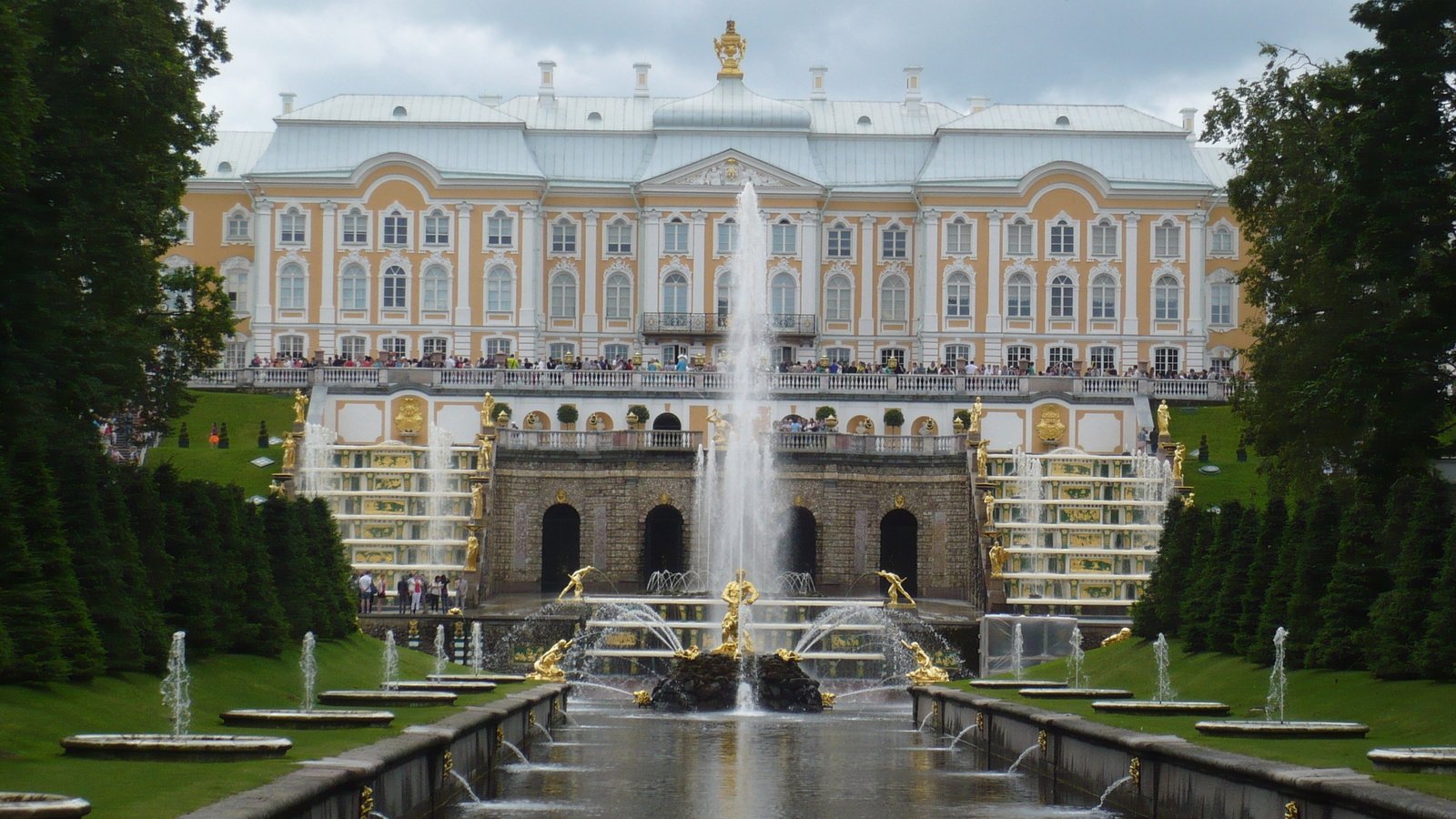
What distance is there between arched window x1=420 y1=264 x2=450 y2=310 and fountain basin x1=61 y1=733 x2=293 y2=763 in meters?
75.7

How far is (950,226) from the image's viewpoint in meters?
93.9

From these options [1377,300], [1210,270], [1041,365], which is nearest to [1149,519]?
[1377,300]

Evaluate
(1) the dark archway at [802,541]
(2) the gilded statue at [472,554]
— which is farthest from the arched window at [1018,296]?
(2) the gilded statue at [472,554]

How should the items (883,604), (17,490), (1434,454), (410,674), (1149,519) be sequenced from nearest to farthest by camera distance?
(17,490)
(1434,454)
(410,674)
(883,604)
(1149,519)

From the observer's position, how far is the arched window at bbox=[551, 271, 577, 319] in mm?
95312

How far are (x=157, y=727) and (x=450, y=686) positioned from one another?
29.1 feet

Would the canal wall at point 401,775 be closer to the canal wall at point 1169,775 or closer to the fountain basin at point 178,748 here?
the fountain basin at point 178,748

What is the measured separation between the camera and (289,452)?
6550 centimetres

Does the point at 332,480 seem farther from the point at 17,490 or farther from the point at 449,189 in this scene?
the point at 17,490

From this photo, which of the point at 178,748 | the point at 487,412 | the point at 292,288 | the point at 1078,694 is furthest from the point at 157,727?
the point at 292,288

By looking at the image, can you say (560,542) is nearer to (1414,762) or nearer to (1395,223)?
(1395,223)

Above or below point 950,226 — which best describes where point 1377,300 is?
below

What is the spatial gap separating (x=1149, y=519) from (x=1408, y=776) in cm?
4687

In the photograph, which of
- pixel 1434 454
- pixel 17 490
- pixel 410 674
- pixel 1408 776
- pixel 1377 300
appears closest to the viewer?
pixel 1408 776
